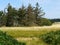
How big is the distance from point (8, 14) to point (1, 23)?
9.57 ft

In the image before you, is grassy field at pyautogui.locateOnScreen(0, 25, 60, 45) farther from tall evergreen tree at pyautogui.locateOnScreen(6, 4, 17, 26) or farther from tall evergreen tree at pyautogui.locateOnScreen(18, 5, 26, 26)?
tall evergreen tree at pyautogui.locateOnScreen(18, 5, 26, 26)

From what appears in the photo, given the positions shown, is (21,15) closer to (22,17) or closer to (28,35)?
(22,17)

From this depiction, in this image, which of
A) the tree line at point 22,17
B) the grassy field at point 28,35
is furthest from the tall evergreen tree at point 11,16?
the grassy field at point 28,35

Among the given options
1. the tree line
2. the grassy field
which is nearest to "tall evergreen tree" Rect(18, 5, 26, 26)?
the tree line

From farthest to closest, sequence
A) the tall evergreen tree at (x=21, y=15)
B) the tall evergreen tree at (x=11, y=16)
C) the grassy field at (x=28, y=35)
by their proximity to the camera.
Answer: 1. the tall evergreen tree at (x=21, y=15)
2. the tall evergreen tree at (x=11, y=16)
3. the grassy field at (x=28, y=35)

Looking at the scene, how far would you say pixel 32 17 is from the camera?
67938 millimetres

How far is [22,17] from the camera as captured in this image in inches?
2574

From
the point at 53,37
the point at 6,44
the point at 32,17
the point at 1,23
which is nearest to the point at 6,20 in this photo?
the point at 1,23

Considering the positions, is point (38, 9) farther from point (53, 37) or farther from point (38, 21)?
point (53, 37)

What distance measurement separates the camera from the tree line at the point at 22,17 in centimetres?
6212

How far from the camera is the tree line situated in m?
62.1

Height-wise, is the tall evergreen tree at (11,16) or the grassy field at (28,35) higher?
the tall evergreen tree at (11,16)

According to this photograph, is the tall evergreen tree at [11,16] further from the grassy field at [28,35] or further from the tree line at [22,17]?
the grassy field at [28,35]

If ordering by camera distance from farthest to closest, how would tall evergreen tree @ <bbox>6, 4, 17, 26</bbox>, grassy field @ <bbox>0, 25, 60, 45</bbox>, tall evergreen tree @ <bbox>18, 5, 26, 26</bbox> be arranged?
tall evergreen tree @ <bbox>18, 5, 26, 26</bbox>, tall evergreen tree @ <bbox>6, 4, 17, 26</bbox>, grassy field @ <bbox>0, 25, 60, 45</bbox>
